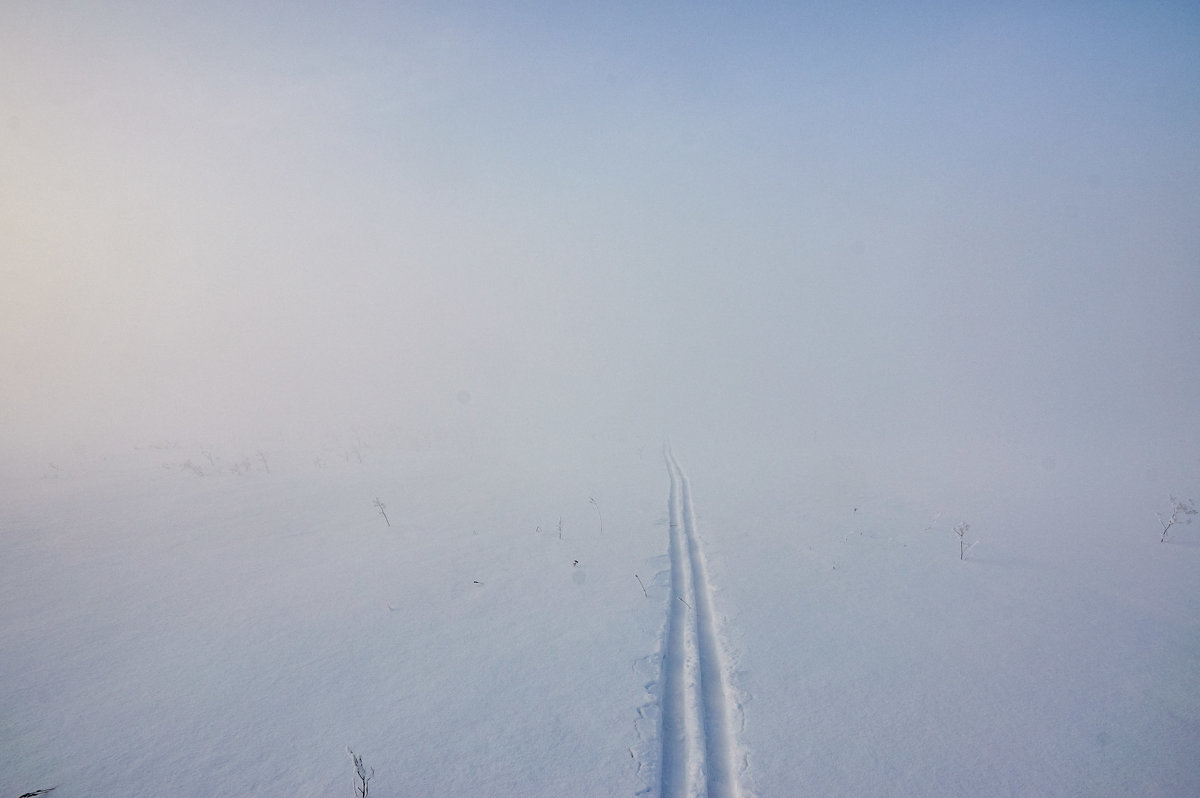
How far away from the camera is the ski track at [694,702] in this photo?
3.55 m

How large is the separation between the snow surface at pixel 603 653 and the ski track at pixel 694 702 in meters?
0.03

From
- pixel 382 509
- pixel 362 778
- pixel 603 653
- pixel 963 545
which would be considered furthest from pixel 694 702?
pixel 382 509

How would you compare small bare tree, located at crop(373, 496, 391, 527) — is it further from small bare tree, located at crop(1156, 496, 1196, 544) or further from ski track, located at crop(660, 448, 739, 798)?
small bare tree, located at crop(1156, 496, 1196, 544)

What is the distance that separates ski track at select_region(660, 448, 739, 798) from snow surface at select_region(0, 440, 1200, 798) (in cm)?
3

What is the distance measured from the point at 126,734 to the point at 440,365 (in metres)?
71.0

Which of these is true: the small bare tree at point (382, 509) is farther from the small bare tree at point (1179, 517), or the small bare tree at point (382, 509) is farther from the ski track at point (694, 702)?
the small bare tree at point (1179, 517)

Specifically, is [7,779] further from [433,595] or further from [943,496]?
[943,496]

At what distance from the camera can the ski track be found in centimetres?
355

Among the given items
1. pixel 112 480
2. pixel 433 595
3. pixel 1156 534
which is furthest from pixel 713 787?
pixel 112 480

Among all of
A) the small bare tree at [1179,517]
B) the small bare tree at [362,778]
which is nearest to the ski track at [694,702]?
the small bare tree at [362,778]

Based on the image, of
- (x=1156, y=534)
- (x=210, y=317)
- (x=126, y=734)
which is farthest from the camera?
(x=210, y=317)

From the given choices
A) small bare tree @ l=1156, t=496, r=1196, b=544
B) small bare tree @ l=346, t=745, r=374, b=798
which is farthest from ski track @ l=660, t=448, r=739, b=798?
small bare tree @ l=1156, t=496, r=1196, b=544

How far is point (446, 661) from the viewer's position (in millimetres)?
5129

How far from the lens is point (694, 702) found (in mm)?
4332
